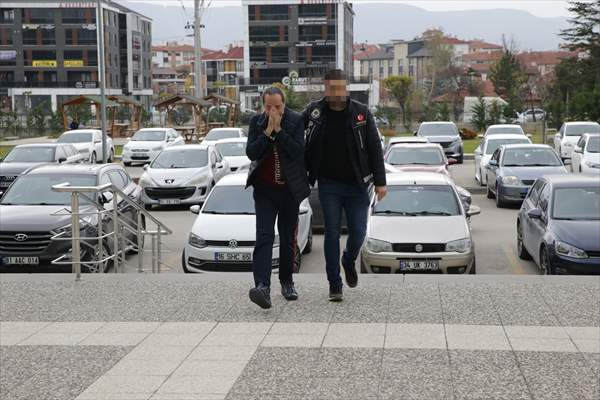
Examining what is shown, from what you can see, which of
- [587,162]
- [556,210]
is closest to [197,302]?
[556,210]

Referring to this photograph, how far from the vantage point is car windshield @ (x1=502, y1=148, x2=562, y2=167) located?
23.0 meters

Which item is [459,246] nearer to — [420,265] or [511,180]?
[420,265]

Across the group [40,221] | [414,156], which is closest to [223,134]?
[414,156]

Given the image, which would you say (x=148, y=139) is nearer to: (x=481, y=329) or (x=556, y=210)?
(x=556, y=210)

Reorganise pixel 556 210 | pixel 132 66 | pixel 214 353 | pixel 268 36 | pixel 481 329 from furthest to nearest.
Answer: pixel 132 66 → pixel 268 36 → pixel 556 210 → pixel 481 329 → pixel 214 353

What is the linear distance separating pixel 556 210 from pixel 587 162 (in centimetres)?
1545

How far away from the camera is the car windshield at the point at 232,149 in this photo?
1199 inches

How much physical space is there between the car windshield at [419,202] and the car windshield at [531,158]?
10285 mm

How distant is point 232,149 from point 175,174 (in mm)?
7848

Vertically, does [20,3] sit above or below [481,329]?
above

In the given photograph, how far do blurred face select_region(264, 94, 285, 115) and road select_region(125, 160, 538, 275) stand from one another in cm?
640

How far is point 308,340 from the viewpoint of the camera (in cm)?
706

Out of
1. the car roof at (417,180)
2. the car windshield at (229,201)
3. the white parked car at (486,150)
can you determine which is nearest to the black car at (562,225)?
the car roof at (417,180)

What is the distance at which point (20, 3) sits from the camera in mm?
121125
